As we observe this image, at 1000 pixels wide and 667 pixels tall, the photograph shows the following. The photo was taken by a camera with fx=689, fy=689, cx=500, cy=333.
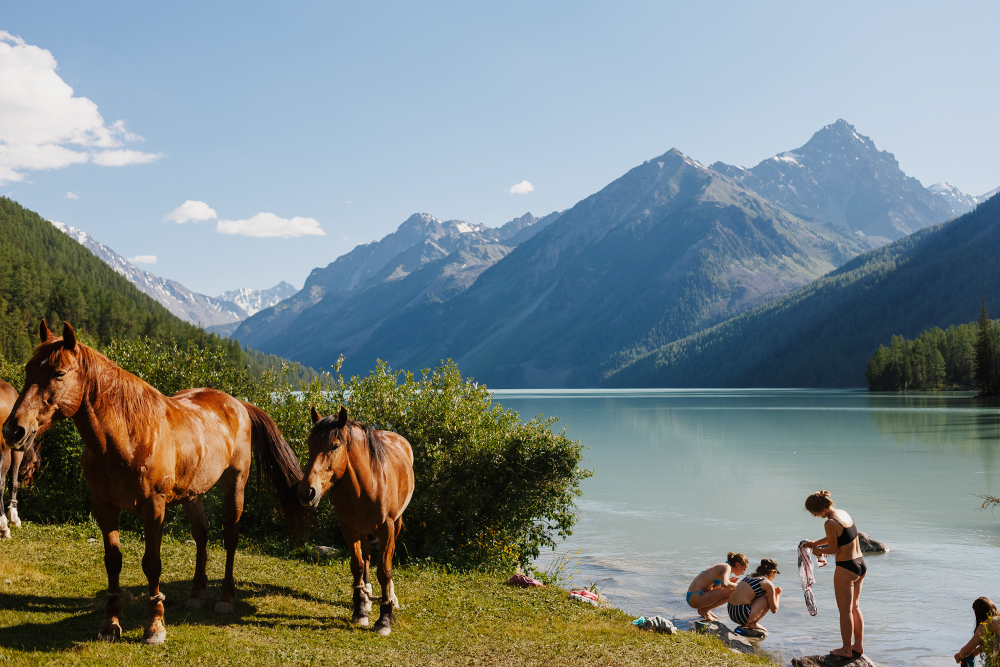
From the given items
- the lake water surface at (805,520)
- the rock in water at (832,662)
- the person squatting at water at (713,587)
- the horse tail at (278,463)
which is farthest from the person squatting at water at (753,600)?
the horse tail at (278,463)

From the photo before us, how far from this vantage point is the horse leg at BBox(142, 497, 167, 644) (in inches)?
301

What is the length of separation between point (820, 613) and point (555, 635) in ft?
25.3

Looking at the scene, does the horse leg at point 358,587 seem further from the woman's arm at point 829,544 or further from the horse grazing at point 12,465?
the woman's arm at point 829,544

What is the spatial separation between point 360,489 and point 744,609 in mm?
8188

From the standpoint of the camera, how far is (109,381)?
7.43 metres

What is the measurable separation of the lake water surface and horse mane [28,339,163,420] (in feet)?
35.9

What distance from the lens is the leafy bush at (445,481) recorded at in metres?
14.6

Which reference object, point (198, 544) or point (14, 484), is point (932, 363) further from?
point (198, 544)

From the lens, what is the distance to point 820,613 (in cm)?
1447

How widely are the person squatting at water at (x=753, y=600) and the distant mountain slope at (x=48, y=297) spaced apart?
85.9 m

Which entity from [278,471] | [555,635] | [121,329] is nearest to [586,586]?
[555,635]

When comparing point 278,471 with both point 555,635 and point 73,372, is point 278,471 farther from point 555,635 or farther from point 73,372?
point 555,635

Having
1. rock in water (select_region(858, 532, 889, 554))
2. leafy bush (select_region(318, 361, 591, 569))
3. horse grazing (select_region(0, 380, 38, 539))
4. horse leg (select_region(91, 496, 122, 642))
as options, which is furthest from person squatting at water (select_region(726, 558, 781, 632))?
horse grazing (select_region(0, 380, 38, 539))

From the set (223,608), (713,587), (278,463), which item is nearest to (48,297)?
(278,463)
